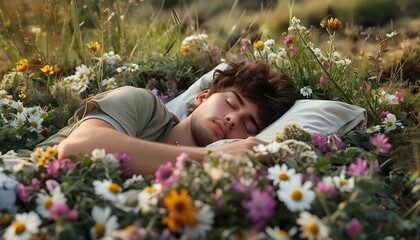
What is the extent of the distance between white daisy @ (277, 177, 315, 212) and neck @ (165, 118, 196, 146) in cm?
130

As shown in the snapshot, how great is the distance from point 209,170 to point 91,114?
117 cm

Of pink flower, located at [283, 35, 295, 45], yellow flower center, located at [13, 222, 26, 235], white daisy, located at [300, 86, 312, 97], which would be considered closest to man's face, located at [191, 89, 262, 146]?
white daisy, located at [300, 86, 312, 97]

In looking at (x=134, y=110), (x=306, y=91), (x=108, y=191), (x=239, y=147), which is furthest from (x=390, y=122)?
(x=108, y=191)

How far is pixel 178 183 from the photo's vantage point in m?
2.02

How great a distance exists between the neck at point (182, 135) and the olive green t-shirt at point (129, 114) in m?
0.03

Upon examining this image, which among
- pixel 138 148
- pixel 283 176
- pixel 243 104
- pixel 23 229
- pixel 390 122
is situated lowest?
pixel 390 122

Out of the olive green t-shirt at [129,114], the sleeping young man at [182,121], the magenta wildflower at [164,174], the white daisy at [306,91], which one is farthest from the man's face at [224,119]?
the magenta wildflower at [164,174]

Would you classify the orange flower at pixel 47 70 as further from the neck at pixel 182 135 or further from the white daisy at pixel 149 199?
the white daisy at pixel 149 199

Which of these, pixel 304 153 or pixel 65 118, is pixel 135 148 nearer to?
pixel 304 153

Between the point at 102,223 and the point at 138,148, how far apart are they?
0.72 m

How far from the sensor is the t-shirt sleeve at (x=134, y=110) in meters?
3.03

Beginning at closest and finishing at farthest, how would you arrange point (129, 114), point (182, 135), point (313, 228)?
1. point (313, 228)
2. point (129, 114)
3. point (182, 135)

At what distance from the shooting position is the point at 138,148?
8.54 feet

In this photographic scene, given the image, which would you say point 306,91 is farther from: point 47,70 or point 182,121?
point 47,70
